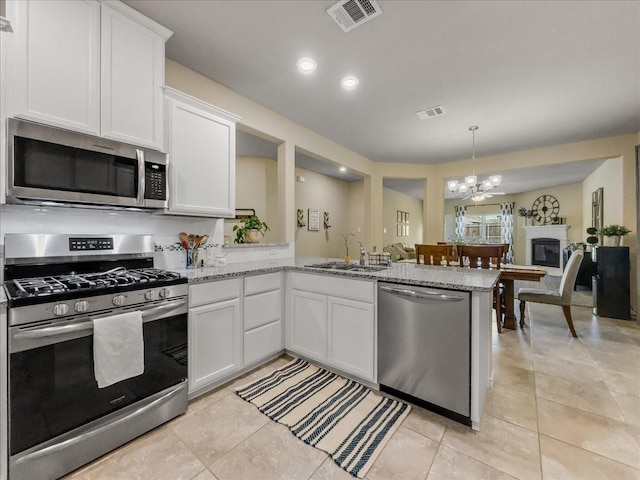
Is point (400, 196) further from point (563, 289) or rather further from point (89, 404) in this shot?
point (89, 404)

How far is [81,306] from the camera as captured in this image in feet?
4.50

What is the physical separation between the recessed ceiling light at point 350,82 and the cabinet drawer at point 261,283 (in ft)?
6.73

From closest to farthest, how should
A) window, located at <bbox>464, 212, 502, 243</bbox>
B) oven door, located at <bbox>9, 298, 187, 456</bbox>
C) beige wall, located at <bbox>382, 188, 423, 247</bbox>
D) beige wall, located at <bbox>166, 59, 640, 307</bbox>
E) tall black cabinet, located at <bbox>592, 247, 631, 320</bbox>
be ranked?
1. oven door, located at <bbox>9, 298, 187, 456</bbox>
2. beige wall, located at <bbox>166, 59, 640, 307</bbox>
3. tall black cabinet, located at <bbox>592, 247, 631, 320</bbox>
4. beige wall, located at <bbox>382, 188, 423, 247</bbox>
5. window, located at <bbox>464, 212, 502, 243</bbox>

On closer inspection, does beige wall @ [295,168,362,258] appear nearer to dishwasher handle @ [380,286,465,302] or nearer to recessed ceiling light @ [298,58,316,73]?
recessed ceiling light @ [298,58,316,73]

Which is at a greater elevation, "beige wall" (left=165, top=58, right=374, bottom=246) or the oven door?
"beige wall" (left=165, top=58, right=374, bottom=246)

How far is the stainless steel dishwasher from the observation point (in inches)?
65.4

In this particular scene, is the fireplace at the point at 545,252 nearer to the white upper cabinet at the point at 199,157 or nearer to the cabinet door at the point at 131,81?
the white upper cabinet at the point at 199,157

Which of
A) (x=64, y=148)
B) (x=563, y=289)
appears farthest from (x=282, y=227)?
(x=563, y=289)

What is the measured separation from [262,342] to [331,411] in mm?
837

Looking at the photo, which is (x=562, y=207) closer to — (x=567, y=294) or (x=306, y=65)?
(x=567, y=294)

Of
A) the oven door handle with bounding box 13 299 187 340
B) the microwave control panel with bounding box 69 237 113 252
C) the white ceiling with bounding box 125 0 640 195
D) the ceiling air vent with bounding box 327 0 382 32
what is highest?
the white ceiling with bounding box 125 0 640 195

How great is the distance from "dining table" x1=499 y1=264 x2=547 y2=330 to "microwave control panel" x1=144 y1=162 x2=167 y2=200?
3.57 meters

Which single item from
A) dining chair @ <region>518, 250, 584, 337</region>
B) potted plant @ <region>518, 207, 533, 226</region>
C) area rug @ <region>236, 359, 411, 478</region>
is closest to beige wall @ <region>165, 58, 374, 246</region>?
area rug @ <region>236, 359, 411, 478</region>

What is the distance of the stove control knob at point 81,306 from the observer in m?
1.36
